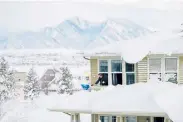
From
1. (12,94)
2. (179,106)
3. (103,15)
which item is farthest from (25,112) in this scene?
(179,106)

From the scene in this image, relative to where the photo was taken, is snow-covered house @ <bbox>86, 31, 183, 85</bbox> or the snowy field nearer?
snow-covered house @ <bbox>86, 31, 183, 85</bbox>

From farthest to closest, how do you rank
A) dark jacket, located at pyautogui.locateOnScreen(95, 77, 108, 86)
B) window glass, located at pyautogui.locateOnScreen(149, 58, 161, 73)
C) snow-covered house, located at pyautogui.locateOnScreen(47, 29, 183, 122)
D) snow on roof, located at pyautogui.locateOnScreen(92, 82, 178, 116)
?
dark jacket, located at pyautogui.locateOnScreen(95, 77, 108, 86), window glass, located at pyautogui.locateOnScreen(149, 58, 161, 73), snow-covered house, located at pyautogui.locateOnScreen(47, 29, 183, 122), snow on roof, located at pyautogui.locateOnScreen(92, 82, 178, 116)

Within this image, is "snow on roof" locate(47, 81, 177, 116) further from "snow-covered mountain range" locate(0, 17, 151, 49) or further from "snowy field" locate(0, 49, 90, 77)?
"snow-covered mountain range" locate(0, 17, 151, 49)

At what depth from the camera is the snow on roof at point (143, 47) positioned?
3.86m

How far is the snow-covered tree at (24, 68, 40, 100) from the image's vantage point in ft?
13.2

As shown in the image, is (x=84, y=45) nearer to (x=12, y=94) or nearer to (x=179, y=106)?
(x=12, y=94)

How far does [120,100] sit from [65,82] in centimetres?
82

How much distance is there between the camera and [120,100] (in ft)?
11.2

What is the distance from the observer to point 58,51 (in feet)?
13.2

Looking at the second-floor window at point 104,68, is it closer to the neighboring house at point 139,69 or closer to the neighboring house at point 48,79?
the neighboring house at point 139,69

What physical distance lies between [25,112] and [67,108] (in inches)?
24.1

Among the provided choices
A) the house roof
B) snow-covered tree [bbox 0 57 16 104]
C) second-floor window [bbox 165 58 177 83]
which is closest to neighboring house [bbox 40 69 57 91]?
the house roof

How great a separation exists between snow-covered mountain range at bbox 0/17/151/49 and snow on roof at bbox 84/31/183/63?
0.21 ft

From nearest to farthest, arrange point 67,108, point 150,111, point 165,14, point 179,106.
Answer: point 179,106 < point 150,111 < point 67,108 < point 165,14
